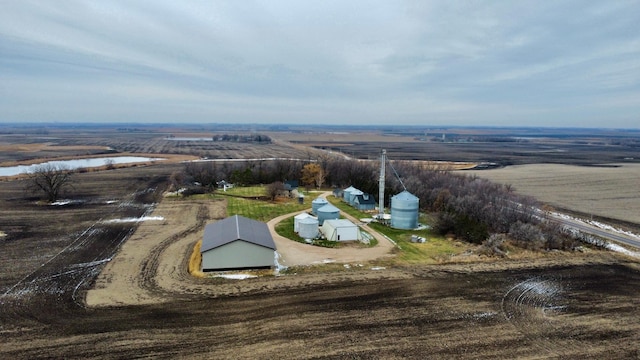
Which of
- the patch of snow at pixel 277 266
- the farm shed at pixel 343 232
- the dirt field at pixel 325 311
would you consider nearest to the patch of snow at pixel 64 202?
the dirt field at pixel 325 311

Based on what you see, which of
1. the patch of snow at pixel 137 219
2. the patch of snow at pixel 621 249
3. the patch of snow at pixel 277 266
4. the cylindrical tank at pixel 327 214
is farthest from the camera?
the patch of snow at pixel 137 219

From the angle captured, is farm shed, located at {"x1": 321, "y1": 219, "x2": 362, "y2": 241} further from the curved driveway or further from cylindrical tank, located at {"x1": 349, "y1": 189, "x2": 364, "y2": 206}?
cylindrical tank, located at {"x1": 349, "y1": 189, "x2": 364, "y2": 206}

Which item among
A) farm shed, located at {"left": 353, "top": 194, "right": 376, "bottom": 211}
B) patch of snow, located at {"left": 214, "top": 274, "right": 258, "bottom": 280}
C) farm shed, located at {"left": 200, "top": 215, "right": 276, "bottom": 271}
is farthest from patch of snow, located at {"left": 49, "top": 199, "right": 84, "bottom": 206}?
farm shed, located at {"left": 353, "top": 194, "right": 376, "bottom": 211}

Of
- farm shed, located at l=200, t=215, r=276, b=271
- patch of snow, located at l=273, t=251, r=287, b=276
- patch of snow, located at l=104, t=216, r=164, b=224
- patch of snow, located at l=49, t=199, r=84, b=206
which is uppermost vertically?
farm shed, located at l=200, t=215, r=276, b=271

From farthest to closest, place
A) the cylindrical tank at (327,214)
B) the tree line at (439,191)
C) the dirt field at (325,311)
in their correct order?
the cylindrical tank at (327,214), the tree line at (439,191), the dirt field at (325,311)

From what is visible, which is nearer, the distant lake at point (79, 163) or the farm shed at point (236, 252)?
the farm shed at point (236, 252)

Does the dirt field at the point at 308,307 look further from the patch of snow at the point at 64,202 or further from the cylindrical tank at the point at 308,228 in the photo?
the patch of snow at the point at 64,202

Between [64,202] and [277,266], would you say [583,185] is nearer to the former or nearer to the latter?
[277,266]
